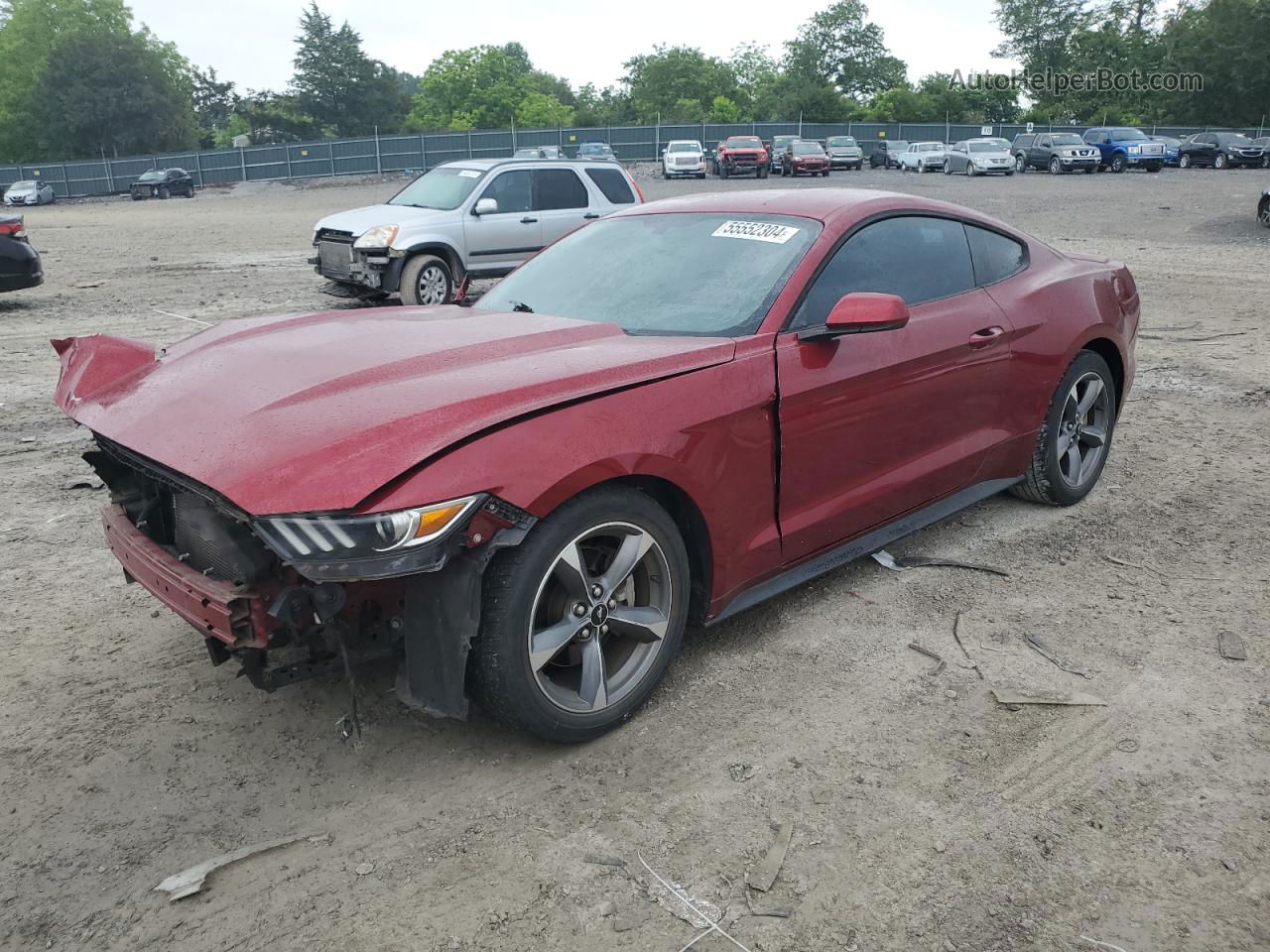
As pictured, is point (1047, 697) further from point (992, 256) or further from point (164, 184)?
point (164, 184)

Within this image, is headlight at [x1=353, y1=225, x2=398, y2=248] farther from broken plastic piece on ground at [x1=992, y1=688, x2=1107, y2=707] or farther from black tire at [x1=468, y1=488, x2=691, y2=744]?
broken plastic piece on ground at [x1=992, y1=688, x2=1107, y2=707]

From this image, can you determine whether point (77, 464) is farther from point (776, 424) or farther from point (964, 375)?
point (964, 375)

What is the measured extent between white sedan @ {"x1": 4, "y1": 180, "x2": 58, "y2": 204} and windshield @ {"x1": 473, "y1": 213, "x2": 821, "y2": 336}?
50.0 metres

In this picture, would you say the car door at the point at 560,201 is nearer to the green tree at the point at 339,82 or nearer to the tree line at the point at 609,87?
the tree line at the point at 609,87

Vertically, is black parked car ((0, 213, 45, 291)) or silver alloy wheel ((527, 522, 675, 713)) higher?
black parked car ((0, 213, 45, 291))

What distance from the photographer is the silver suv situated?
1161 cm

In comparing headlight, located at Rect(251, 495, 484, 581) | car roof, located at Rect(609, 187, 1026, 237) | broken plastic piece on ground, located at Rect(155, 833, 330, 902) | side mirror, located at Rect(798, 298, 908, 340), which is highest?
car roof, located at Rect(609, 187, 1026, 237)

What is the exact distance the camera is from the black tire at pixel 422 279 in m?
11.6

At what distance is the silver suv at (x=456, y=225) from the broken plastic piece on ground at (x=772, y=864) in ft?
30.2

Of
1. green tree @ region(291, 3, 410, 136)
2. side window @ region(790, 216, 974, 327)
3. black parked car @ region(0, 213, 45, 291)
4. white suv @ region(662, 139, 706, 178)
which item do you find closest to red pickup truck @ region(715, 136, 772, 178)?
white suv @ region(662, 139, 706, 178)

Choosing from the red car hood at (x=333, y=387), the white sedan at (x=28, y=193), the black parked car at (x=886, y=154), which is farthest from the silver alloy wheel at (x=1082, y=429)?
the white sedan at (x=28, y=193)

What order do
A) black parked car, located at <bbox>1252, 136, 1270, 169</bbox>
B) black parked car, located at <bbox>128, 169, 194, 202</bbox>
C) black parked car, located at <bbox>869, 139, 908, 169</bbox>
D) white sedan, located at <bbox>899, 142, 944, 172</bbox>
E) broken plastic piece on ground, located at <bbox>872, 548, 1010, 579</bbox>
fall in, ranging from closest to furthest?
broken plastic piece on ground, located at <bbox>872, 548, 1010, 579</bbox> → black parked car, located at <bbox>1252, 136, 1270, 169</bbox> → white sedan, located at <bbox>899, 142, 944, 172</bbox> → black parked car, located at <bbox>128, 169, 194, 202</bbox> → black parked car, located at <bbox>869, 139, 908, 169</bbox>

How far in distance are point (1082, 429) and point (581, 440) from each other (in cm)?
326

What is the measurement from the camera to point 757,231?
4.00m
